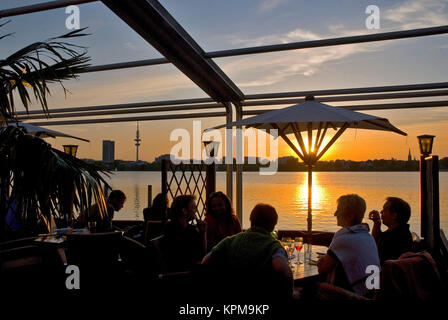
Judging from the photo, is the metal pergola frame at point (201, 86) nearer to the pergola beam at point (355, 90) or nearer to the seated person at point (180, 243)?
the pergola beam at point (355, 90)

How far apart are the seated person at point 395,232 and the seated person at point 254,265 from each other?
1.29m

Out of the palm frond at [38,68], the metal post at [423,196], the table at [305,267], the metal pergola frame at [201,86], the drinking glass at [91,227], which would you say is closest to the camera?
the palm frond at [38,68]

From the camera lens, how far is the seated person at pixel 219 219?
4.24 m

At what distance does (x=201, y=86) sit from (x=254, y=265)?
4.41 m

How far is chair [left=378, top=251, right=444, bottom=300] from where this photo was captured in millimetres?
2422

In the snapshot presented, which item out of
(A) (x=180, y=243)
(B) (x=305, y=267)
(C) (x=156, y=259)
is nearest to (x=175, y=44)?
(A) (x=180, y=243)

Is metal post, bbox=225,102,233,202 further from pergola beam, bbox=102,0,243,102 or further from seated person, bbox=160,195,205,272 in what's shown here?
seated person, bbox=160,195,205,272

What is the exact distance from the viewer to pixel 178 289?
2.63 m

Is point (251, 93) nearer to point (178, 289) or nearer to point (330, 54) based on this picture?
point (330, 54)

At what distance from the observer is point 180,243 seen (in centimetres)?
340

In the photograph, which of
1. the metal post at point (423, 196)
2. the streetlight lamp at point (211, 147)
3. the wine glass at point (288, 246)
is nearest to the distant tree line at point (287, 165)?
the metal post at point (423, 196)

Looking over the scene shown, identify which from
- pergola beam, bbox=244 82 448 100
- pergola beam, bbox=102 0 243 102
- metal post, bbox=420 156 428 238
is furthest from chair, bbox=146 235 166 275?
pergola beam, bbox=244 82 448 100

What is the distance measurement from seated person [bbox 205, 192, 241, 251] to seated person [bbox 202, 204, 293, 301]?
5.14 feet
